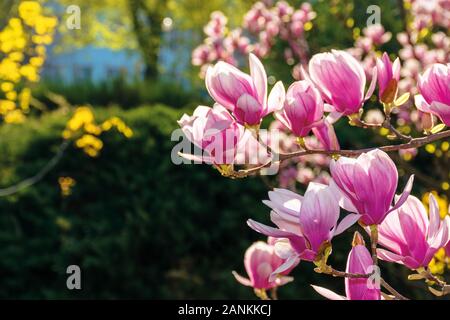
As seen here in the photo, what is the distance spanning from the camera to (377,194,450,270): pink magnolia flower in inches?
54.4

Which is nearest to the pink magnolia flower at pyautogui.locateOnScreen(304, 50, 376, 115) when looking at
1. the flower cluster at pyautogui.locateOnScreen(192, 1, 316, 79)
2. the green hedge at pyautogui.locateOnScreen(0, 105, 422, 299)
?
the flower cluster at pyautogui.locateOnScreen(192, 1, 316, 79)

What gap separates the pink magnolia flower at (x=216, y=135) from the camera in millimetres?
1539

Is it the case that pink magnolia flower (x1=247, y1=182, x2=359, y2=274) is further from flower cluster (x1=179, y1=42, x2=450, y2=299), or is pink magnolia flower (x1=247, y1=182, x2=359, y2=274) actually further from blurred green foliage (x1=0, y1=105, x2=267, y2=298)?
blurred green foliage (x1=0, y1=105, x2=267, y2=298)

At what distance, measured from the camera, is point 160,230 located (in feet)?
18.0

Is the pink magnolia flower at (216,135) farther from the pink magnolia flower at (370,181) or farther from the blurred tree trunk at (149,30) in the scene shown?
the blurred tree trunk at (149,30)

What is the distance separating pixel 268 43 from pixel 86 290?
237 cm

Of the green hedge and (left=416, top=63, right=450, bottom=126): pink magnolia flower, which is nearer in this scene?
(left=416, top=63, right=450, bottom=126): pink magnolia flower

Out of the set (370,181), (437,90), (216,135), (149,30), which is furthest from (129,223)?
(149,30)

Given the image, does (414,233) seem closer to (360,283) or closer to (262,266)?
(360,283)

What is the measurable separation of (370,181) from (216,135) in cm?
36

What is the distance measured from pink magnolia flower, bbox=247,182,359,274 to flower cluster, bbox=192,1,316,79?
367 centimetres

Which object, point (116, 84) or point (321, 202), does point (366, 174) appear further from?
point (116, 84)

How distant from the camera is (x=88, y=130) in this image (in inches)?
219

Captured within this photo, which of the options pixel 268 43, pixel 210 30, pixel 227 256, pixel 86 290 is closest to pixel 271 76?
pixel 268 43
